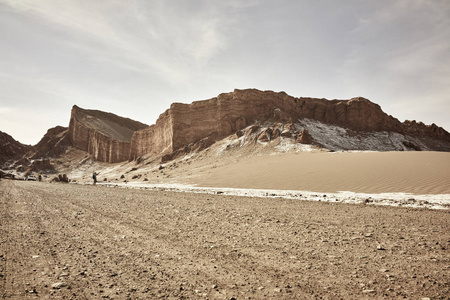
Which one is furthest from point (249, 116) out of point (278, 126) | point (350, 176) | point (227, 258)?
point (227, 258)

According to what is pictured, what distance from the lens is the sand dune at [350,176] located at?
527 inches

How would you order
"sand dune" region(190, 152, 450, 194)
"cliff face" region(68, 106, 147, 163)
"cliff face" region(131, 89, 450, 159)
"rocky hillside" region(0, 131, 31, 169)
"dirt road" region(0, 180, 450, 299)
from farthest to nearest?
"rocky hillside" region(0, 131, 31, 169)
"cliff face" region(68, 106, 147, 163)
"cliff face" region(131, 89, 450, 159)
"sand dune" region(190, 152, 450, 194)
"dirt road" region(0, 180, 450, 299)

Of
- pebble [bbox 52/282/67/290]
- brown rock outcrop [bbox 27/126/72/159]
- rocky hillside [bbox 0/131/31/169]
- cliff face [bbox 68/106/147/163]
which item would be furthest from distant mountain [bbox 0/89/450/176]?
rocky hillside [bbox 0/131/31/169]

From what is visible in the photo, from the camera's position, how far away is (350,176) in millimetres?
16828

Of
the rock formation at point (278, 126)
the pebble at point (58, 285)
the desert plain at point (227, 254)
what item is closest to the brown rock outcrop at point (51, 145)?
the rock formation at point (278, 126)

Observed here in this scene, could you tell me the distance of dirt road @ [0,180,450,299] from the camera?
3.10 m

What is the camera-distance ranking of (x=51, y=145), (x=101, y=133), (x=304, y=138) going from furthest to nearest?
(x=51, y=145) → (x=101, y=133) → (x=304, y=138)

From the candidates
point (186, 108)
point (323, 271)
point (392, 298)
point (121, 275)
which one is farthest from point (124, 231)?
point (186, 108)

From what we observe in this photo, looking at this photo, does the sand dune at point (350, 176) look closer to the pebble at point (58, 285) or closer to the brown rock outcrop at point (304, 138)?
the brown rock outcrop at point (304, 138)

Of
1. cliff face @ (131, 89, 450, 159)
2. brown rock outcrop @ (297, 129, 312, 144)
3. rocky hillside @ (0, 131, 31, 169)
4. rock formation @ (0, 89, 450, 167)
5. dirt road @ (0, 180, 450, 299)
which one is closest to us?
dirt road @ (0, 180, 450, 299)

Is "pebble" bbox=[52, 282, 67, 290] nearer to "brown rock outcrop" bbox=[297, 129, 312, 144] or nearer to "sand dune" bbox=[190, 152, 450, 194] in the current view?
"sand dune" bbox=[190, 152, 450, 194]

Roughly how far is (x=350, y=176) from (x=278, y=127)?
981 inches

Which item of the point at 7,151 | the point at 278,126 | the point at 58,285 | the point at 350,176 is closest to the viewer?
the point at 58,285

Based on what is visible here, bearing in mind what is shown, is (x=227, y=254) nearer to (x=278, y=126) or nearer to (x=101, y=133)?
(x=278, y=126)
